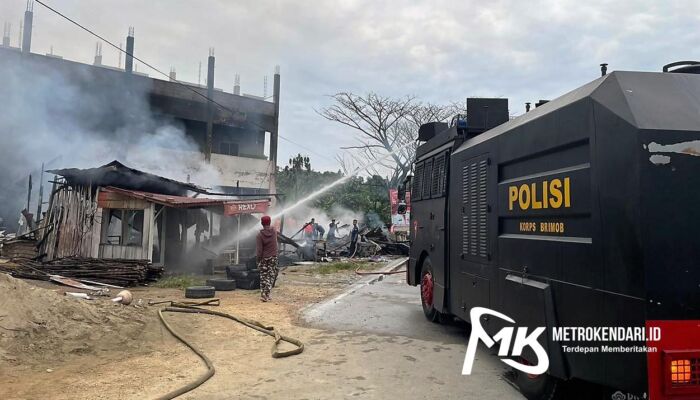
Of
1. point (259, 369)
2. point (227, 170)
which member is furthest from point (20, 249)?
point (227, 170)

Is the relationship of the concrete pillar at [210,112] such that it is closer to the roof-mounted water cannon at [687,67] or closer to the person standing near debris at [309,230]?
the person standing near debris at [309,230]

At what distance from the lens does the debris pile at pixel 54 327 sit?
208 inches

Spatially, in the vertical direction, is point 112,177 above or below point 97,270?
above

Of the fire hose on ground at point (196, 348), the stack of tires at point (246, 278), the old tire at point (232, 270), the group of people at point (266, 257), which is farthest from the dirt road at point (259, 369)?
the old tire at point (232, 270)

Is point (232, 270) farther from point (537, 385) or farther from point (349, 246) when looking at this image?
point (349, 246)

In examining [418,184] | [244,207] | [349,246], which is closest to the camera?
[418,184]

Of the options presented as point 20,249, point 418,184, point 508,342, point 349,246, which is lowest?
point 508,342

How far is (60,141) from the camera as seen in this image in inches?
930

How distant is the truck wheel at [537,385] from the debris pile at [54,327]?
4.64m

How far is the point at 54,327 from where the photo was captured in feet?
19.0

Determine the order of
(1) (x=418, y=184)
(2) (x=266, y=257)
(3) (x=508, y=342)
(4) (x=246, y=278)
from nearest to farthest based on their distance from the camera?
(3) (x=508, y=342)
(1) (x=418, y=184)
(2) (x=266, y=257)
(4) (x=246, y=278)

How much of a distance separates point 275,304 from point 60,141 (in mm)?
19944

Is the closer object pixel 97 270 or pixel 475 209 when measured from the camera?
pixel 475 209

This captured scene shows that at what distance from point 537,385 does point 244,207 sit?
39.4 ft
